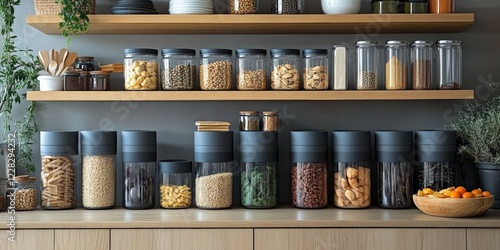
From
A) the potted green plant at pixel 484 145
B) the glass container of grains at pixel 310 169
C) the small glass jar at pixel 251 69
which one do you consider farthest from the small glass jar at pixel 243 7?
the potted green plant at pixel 484 145

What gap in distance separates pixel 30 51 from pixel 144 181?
0.85m

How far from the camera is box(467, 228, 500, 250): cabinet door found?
8.55 feet

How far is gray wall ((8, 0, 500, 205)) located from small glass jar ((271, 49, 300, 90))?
0.72 ft

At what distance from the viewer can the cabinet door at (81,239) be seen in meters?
2.62

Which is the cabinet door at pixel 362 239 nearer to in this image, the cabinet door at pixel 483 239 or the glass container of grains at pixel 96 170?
the cabinet door at pixel 483 239

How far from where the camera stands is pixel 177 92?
9.50 ft

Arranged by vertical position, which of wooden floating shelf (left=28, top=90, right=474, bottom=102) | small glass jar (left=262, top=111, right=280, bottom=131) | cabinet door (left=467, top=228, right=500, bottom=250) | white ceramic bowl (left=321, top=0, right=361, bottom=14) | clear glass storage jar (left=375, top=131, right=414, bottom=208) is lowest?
cabinet door (left=467, top=228, right=500, bottom=250)

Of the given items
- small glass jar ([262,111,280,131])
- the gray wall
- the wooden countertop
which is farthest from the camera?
the gray wall

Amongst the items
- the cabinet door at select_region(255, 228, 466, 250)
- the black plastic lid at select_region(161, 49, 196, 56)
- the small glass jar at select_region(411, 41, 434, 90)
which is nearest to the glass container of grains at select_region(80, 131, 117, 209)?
the black plastic lid at select_region(161, 49, 196, 56)

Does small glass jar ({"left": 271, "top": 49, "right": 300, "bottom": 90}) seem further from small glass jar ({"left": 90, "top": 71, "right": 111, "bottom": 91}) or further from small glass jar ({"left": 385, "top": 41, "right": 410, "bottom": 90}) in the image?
small glass jar ({"left": 90, "top": 71, "right": 111, "bottom": 91})

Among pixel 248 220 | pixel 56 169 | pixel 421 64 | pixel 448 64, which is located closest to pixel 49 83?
pixel 56 169

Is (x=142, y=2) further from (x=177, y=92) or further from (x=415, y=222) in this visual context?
(x=415, y=222)

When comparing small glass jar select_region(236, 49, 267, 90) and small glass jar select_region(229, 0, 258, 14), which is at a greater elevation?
small glass jar select_region(229, 0, 258, 14)

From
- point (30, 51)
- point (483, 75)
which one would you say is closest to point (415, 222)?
point (483, 75)
